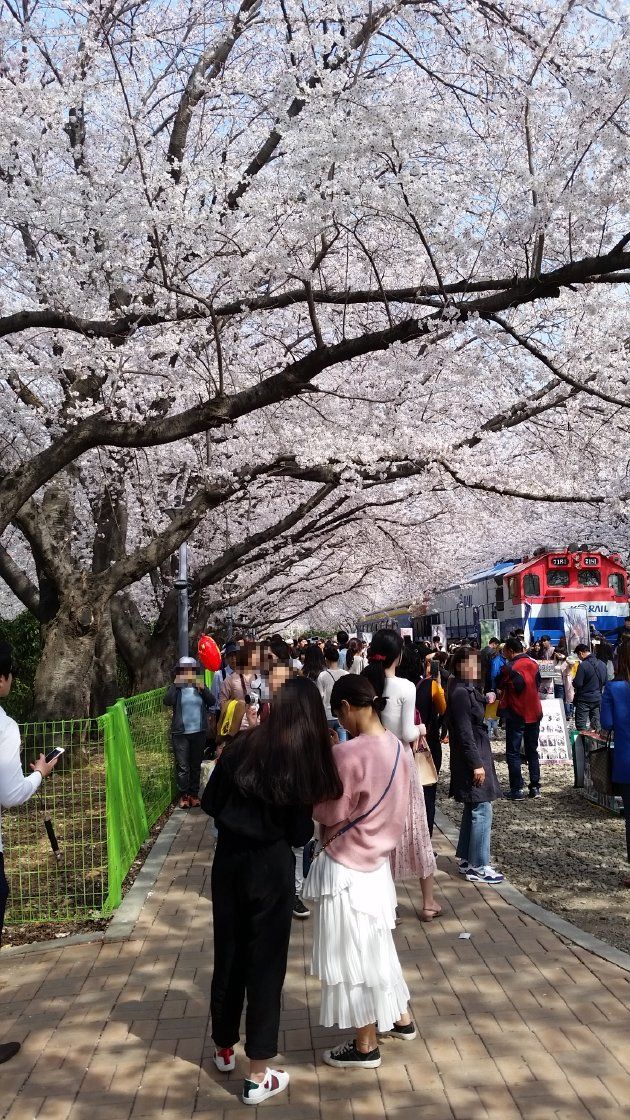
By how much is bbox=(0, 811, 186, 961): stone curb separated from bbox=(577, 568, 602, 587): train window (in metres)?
16.8

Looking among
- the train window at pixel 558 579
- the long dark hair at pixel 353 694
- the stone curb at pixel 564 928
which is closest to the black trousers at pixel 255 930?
the long dark hair at pixel 353 694

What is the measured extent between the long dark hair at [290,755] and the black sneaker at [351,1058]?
3.91 ft

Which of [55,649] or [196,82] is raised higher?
[196,82]

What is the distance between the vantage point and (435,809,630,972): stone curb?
567cm

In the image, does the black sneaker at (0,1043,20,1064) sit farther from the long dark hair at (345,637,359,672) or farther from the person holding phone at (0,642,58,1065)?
the long dark hair at (345,637,359,672)

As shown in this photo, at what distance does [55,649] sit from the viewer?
13594 millimetres

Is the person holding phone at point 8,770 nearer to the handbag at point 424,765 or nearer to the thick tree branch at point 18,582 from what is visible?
the handbag at point 424,765

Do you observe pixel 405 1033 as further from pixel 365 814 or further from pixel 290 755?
pixel 290 755

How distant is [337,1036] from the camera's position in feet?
15.6

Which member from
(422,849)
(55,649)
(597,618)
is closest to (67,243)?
(55,649)

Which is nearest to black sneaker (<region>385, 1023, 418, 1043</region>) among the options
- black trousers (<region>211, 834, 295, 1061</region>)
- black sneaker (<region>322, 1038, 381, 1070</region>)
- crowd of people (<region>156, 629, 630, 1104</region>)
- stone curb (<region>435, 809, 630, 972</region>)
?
crowd of people (<region>156, 629, 630, 1104</region>)

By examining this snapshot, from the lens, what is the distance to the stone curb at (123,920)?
21.2ft

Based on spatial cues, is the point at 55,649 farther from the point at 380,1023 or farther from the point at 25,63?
the point at 380,1023

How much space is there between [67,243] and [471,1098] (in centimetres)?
1188
